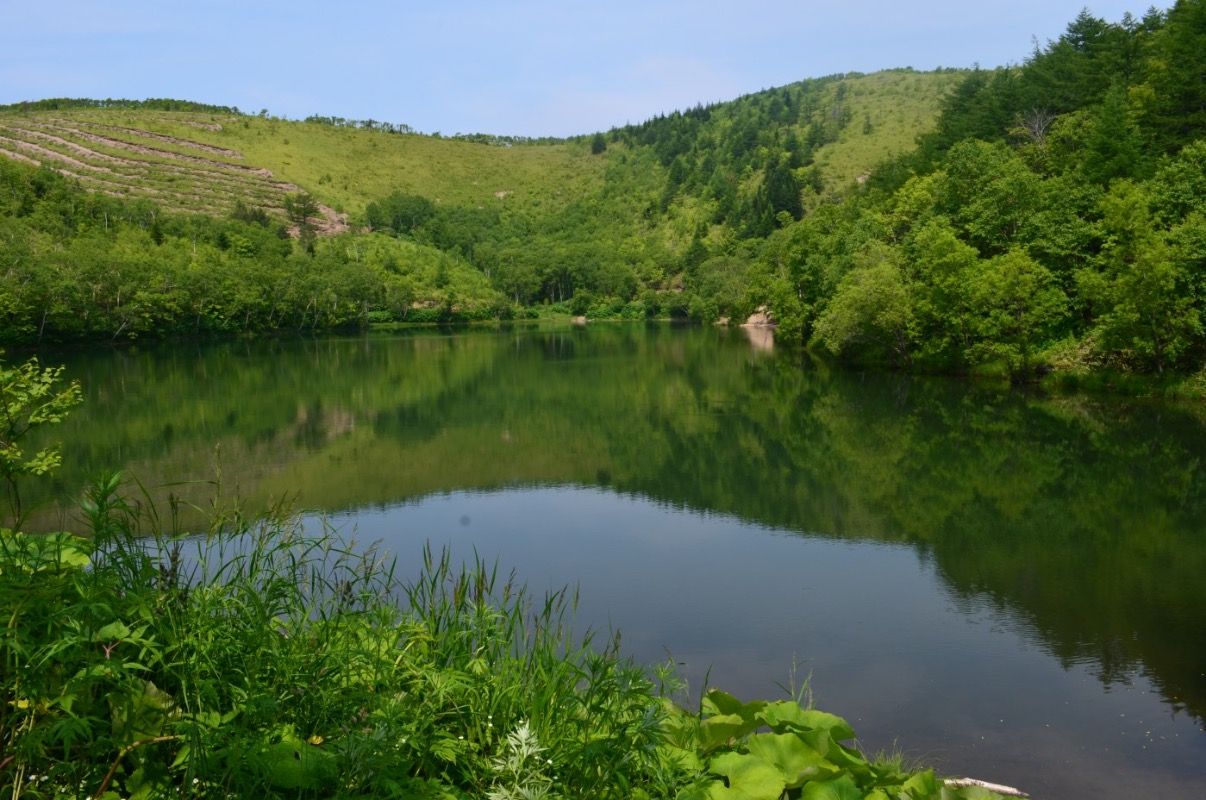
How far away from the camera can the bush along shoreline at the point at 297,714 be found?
3191mm

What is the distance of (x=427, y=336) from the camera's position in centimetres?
7594

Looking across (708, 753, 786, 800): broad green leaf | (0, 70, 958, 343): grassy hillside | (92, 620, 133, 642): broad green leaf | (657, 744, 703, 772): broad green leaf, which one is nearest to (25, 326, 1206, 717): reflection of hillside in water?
(92, 620, 133, 642): broad green leaf

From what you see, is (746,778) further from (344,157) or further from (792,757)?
(344,157)

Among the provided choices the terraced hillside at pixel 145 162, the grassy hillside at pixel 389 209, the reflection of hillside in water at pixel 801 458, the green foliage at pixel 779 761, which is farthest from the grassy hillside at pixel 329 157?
the green foliage at pixel 779 761

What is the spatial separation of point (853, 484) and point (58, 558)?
1763cm

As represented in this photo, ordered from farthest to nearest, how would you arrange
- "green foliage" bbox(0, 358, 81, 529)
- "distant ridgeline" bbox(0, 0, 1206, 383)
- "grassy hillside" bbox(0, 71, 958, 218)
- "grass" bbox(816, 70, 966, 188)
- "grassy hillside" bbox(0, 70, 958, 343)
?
"grass" bbox(816, 70, 966, 188)
"grassy hillside" bbox(0, 71, 958, 218)
"grassy hillside" bbox(0, 70, 958, 343)
"distant ridgeline" bbox(0, 0, 1206, 383)
"green foliage" bbox(0, 358, 81, 529)

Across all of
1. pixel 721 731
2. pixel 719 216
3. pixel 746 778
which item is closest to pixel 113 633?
pixel 746 778

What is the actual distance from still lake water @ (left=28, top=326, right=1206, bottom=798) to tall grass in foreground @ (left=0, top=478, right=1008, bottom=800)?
0.98m

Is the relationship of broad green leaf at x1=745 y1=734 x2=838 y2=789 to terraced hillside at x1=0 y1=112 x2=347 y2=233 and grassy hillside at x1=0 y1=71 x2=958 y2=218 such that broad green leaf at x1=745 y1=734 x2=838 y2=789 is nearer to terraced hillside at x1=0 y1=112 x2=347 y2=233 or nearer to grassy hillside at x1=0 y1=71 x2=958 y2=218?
grassy hillside at x1=0 y1=71 x2=958 y2=218

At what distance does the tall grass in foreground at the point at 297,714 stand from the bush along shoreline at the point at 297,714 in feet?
0.03

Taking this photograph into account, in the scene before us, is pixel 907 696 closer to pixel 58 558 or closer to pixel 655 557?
pixel 655 557

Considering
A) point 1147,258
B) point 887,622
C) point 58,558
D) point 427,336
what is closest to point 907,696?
point 887,622

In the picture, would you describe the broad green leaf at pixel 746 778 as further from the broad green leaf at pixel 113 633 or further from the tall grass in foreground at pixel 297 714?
the broad green leaf at pixel 113 633

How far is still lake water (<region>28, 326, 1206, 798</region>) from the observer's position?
9133mm
